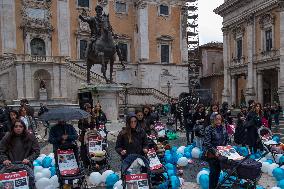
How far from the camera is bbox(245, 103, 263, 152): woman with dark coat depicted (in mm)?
12039

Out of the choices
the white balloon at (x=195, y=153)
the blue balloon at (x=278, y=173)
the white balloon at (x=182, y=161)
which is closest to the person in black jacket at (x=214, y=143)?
the blue balloon at (x=278, y=173)

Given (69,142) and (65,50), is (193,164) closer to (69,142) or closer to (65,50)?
(69,142)

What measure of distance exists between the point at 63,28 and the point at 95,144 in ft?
113

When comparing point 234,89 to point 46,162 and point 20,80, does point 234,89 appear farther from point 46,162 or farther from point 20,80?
point 46,162

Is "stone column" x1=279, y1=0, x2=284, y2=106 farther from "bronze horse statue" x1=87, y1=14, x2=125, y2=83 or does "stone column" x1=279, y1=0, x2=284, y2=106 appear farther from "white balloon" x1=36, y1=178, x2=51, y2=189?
"white balloon" x1=36, y1=178, x2=51, y2=189

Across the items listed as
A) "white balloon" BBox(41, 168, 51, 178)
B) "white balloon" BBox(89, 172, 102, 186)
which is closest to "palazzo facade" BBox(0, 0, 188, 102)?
"white balloon" BBox(41, 168, 51, 178)

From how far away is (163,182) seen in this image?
7.97 meters

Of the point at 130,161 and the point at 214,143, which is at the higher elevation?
the point at 214,143

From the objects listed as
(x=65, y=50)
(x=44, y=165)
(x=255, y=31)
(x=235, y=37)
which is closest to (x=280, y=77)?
(x=255, y=31)

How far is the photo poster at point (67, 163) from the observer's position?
782 centimetres

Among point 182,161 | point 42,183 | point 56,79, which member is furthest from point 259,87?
point 42,183

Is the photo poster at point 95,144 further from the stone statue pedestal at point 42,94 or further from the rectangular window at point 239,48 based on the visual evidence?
the rectangular window at point 239,48

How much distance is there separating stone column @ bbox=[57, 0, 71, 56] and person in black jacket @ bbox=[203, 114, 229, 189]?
3664 centimetres

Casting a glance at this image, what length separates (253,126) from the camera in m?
12.1
